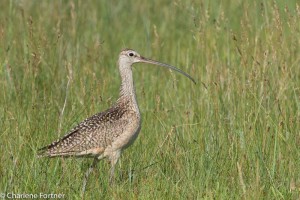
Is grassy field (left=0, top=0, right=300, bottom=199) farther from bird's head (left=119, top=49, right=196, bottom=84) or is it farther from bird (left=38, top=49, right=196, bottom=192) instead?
bird's head (left=119, top=49, right=196, bottom=84)

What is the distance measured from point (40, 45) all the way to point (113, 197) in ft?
7.10

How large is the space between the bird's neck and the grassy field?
10 cm

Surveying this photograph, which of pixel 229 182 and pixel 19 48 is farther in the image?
pixel 19 48

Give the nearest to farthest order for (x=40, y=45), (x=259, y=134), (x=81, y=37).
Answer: (x=259, y=134)
(x=40, y=45)
(x=81, y=37)

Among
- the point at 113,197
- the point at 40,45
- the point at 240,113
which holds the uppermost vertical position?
the point at 40,45

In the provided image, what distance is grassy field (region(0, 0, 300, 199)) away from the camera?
579 cm

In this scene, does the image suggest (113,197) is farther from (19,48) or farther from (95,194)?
(19,48)

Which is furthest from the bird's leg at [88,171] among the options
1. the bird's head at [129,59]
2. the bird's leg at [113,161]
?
the bird's head at [129,59]

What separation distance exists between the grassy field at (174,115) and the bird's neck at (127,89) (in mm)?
98

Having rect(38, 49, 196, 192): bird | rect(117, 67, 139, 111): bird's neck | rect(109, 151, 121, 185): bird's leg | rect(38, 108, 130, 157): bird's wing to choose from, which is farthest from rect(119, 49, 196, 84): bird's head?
rect(109, 151, 121, 185): bird's leg

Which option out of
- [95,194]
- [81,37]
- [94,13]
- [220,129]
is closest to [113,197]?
[95,194]

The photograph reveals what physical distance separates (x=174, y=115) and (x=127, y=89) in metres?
0.68

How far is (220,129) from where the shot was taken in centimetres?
672

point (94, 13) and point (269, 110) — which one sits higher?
point (94, 13)
